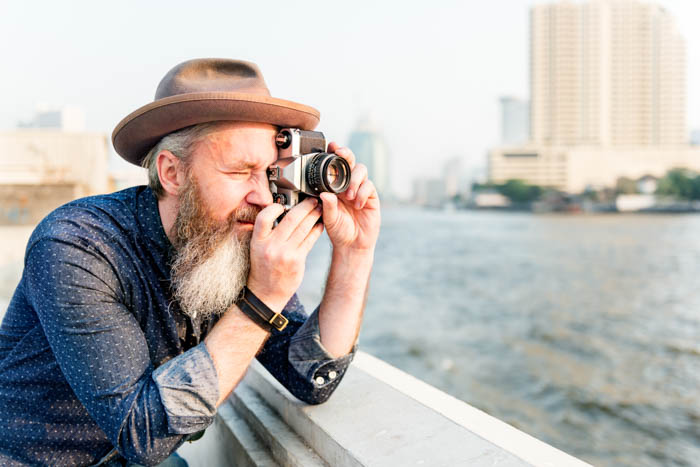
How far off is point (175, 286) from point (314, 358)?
1.14 ft

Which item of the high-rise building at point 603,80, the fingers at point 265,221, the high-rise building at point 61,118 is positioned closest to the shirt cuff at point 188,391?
the fingers at point 265,221

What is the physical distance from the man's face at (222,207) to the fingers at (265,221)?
100 millimetres

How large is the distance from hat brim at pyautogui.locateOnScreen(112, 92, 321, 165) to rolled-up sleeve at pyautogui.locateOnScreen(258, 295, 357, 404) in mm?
461

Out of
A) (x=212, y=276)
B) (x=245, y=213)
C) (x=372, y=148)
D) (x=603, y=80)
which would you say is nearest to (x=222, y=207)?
(x=245, y=213)

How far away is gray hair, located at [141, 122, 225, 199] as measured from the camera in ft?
4.07

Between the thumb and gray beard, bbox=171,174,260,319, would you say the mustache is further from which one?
the thumb

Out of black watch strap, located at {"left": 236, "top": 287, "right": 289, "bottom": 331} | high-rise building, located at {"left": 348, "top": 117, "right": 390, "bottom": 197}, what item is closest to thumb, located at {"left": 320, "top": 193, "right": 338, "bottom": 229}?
black watch strap, located at {"left": 236, "top": 287, "right": 289, "bottom": 331}

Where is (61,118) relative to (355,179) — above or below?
above

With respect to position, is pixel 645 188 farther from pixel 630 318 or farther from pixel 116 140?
pixel 116 140

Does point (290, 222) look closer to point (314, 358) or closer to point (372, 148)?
point (314, 358)

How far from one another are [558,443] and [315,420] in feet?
23.9

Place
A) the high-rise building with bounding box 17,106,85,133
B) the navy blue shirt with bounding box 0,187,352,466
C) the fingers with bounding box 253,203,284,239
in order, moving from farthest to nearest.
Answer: the high-rise building with bounding box 17,106,85,133
the fingers with bounding box 253,203,284,239
the navy blue shirt with bounding box 0,187,352,466

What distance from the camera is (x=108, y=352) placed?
1.04m

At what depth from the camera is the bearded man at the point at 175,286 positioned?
1043mm
